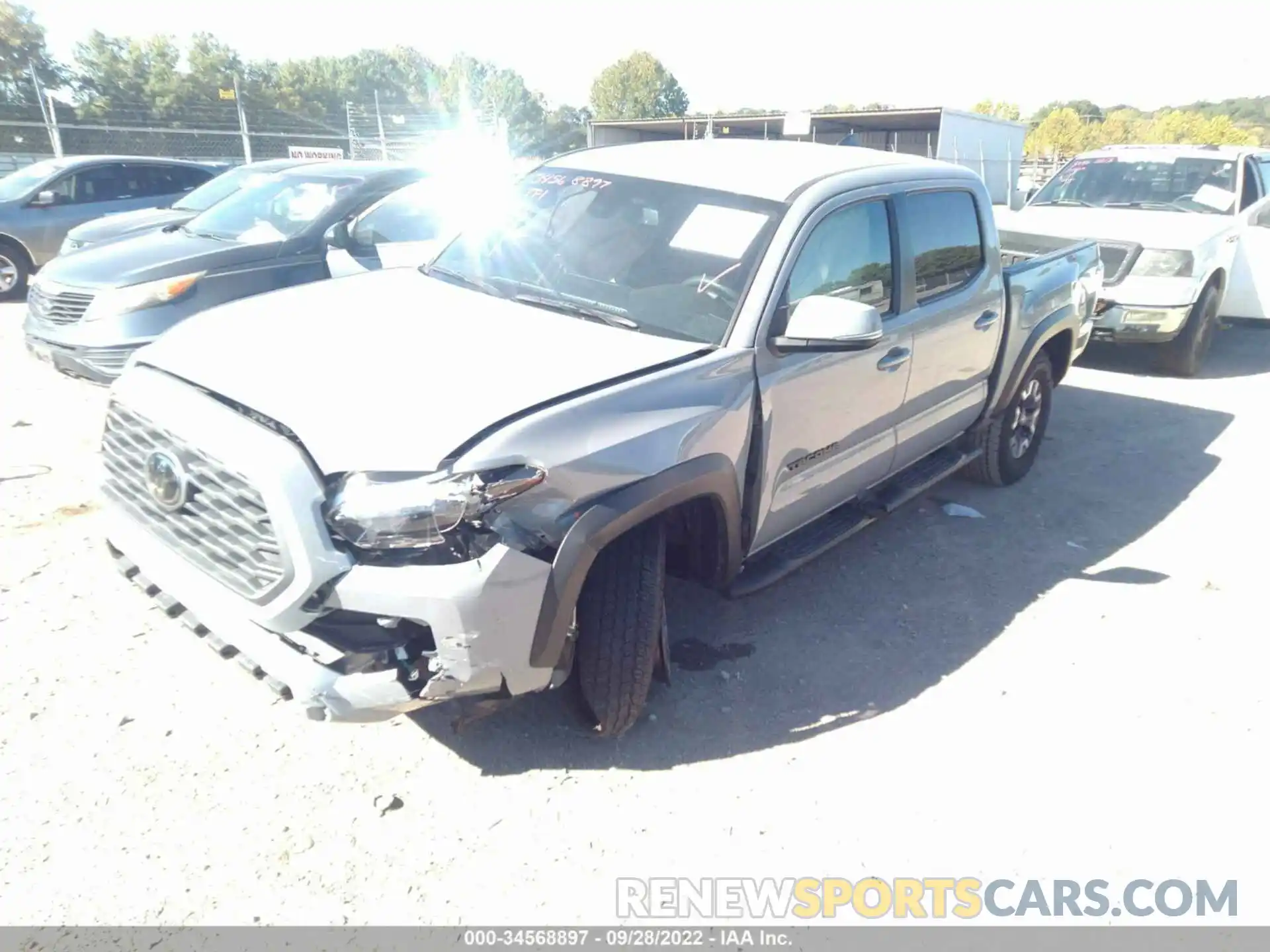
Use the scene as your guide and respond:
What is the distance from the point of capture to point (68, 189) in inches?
423

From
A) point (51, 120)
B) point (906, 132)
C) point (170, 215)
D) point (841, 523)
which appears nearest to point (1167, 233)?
point (841, 523)

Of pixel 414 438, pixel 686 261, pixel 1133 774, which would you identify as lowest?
pixel 1133 774

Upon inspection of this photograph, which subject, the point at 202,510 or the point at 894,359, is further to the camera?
the point at 894,359

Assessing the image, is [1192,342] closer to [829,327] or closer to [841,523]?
[841,523]

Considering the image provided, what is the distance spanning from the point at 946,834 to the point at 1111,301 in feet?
21.3

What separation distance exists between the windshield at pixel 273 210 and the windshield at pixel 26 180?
5.12 m

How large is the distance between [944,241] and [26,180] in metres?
11.0

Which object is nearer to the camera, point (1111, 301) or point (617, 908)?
point (617, 908)

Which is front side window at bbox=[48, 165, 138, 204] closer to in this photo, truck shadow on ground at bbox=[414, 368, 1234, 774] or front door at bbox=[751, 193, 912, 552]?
truck shadow on ground at bbox=[414, 368, 1234, 774]

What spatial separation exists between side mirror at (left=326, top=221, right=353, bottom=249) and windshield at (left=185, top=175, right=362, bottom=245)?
22cm

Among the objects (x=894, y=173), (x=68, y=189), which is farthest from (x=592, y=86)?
(x=894, y=173)

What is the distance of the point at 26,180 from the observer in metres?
10.7

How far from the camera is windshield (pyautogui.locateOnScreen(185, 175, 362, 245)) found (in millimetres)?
6527

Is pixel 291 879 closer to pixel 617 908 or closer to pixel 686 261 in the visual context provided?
pixel 617 908
